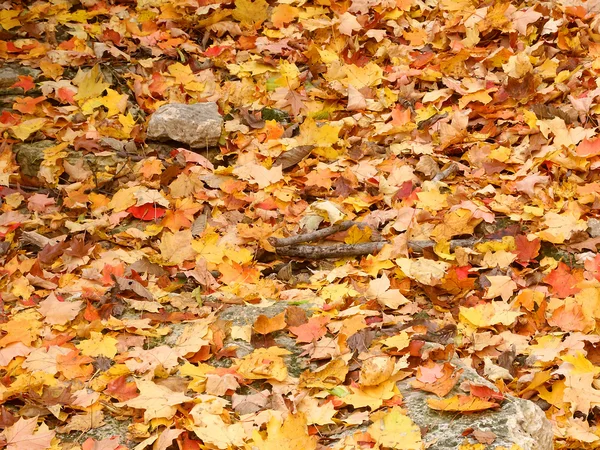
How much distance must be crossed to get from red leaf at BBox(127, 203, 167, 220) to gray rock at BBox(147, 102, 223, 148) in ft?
1.95

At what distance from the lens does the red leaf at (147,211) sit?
4.18m

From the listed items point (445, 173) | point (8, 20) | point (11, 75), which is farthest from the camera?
point (8, 20)

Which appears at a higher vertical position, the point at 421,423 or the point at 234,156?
the point at 421,423

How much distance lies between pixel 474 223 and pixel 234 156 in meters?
1.64

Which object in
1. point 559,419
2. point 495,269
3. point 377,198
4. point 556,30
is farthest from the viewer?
point 556,30

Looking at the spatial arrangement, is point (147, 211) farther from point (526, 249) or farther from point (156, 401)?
point (526, 249)

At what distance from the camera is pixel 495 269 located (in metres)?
3.44

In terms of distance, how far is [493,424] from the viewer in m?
2.34

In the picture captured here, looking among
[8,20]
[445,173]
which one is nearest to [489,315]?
[445,173]

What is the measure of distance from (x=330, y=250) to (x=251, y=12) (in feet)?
8.78

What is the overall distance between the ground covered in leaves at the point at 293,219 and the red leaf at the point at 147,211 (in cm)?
1

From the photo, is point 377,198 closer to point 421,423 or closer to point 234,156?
point 234,156

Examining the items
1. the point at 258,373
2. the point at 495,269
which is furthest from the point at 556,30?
the point at 258,373

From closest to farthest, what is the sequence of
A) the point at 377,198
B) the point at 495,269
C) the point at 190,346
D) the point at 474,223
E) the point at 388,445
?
the point at 388,445
the point at 190,346
the point at 495,269
the point at 474,223
the point at 377,198
